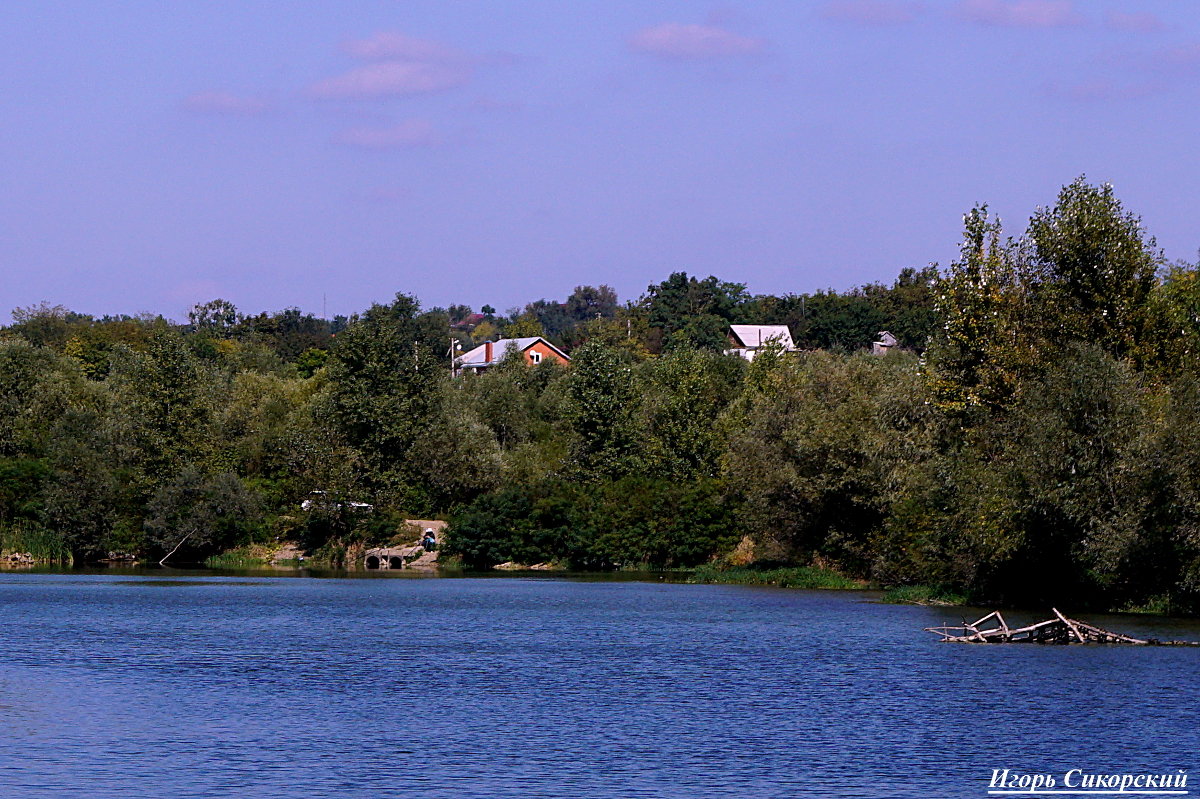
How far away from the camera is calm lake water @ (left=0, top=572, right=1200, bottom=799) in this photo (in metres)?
28.9

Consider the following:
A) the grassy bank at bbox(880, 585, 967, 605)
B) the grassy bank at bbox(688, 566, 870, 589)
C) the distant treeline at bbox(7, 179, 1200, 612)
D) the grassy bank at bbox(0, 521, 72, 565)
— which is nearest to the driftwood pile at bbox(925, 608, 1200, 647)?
the distant treeline at bbox(7, 179, 1200, 612)

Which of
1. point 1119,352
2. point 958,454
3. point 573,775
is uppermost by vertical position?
point 1119,352

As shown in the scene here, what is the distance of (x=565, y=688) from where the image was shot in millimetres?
41500

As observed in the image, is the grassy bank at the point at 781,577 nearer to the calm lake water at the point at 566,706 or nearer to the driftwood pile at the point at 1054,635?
the calm lake water at the point at 566,706

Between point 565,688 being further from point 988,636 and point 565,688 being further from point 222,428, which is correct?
point 222,428

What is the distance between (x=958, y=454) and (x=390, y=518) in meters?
56.4

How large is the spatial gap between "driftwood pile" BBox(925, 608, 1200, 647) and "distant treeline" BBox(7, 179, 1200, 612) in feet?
15.1

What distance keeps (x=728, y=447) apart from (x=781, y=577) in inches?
691

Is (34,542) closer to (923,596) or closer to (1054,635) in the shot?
(923,596)

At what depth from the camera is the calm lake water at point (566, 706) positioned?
2886 centimetres

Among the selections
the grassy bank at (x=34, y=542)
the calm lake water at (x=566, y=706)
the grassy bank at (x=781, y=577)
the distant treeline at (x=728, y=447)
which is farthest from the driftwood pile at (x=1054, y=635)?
the grassy bank at (x=34, y=542)

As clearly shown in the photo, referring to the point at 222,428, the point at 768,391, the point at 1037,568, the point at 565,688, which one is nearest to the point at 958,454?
the point at 1037,568

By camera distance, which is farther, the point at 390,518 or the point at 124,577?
the point at 390,518

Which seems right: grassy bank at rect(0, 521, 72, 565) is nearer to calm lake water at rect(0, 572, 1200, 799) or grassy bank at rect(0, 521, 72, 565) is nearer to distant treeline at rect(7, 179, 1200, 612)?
distant treeline at rect(7, 179, 1200, 612)
